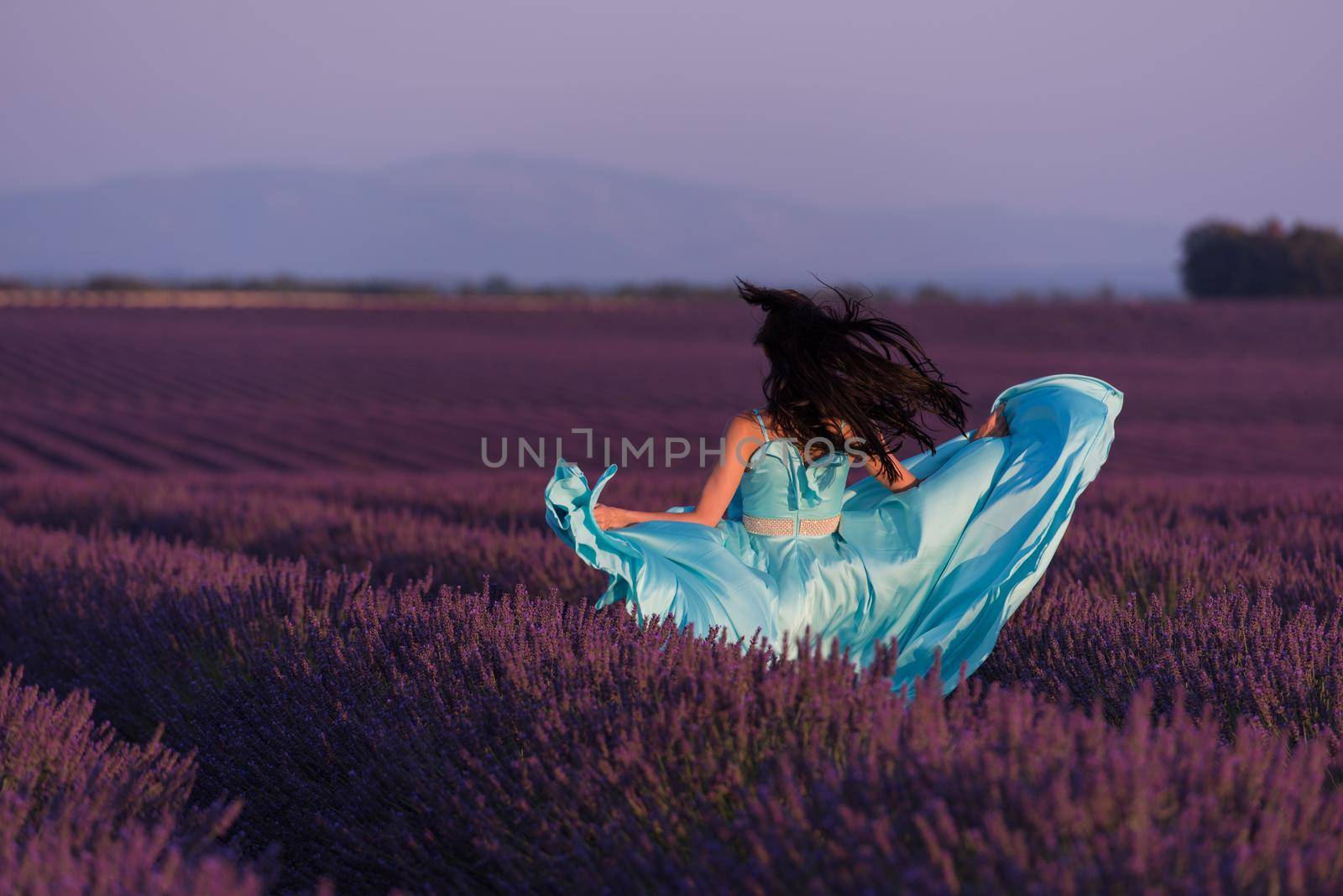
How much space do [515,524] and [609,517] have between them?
304 cm

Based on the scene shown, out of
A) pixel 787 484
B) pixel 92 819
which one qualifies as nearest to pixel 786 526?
pixel 787 484

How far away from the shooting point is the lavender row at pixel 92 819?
169 cm

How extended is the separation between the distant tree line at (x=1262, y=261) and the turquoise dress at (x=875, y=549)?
38.9 m

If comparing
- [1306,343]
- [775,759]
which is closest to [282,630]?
[775,759]

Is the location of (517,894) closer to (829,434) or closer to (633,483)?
(829,434)

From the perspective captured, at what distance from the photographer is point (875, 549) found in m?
3.62

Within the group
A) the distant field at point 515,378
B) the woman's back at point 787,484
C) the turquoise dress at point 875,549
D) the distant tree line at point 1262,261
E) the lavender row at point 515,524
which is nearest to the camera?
the turquoise dress at point 875,549

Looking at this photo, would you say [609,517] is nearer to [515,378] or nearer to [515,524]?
[515,524]

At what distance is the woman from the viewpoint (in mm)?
3453

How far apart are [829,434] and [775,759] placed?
1654 mm

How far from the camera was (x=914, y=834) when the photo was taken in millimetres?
1775

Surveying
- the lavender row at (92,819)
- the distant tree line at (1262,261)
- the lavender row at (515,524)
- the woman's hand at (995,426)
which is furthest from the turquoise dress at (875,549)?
the distant tree line at (1262,261)

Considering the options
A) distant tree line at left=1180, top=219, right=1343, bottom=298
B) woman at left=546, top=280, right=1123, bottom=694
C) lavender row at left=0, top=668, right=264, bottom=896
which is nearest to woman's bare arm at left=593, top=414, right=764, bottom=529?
woman at left=546, top=280, right=1123, bottom=694

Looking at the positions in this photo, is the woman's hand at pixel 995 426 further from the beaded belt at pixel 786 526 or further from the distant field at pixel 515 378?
the distant field at pixel 515 378
